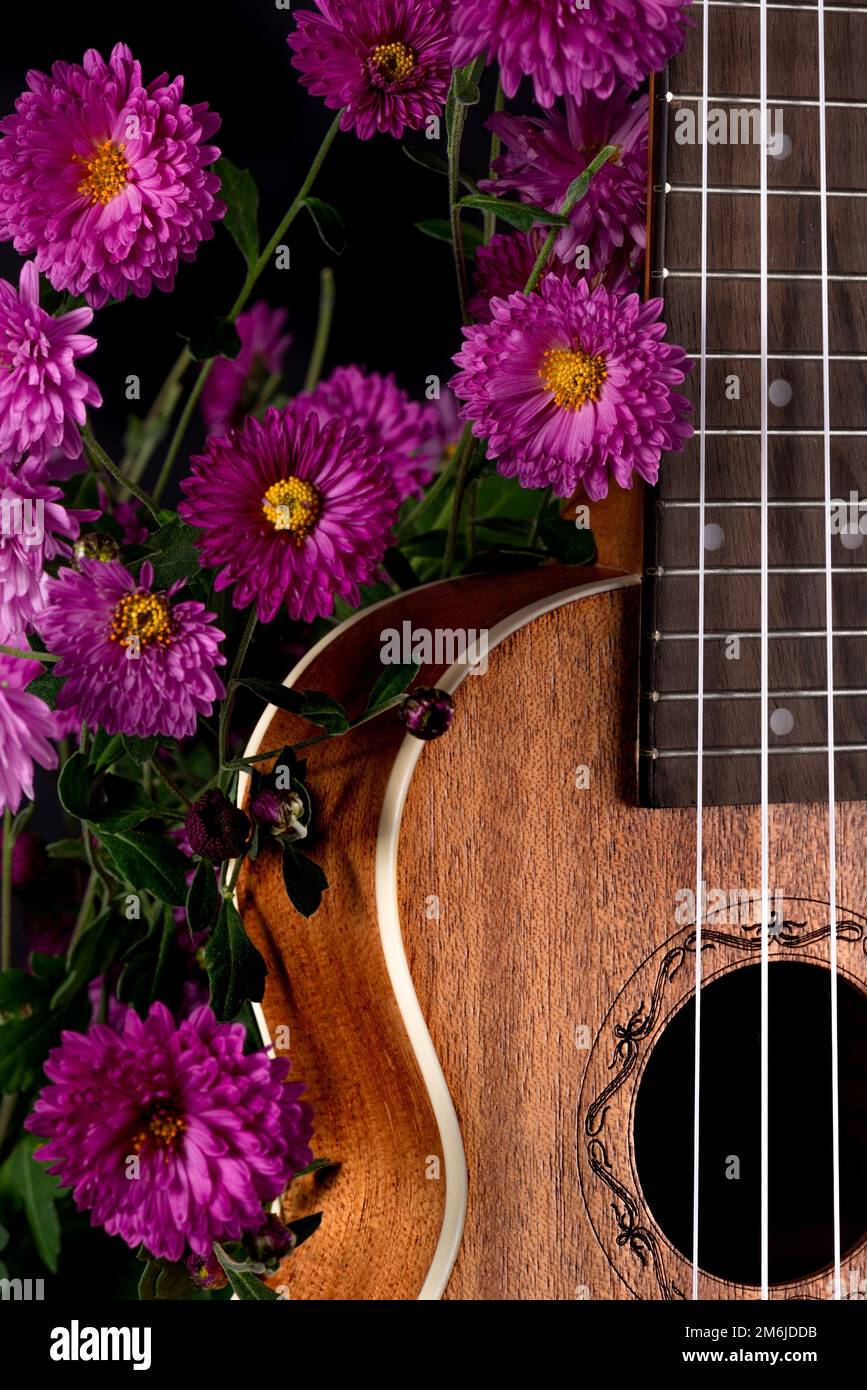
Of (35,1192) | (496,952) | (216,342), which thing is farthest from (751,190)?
(35,1192)

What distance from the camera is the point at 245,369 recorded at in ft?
2.52

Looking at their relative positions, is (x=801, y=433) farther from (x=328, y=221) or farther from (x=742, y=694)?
(x=328, y=221)

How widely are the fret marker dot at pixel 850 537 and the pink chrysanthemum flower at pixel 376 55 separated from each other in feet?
0.80

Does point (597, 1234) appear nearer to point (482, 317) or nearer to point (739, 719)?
point (739, 719)

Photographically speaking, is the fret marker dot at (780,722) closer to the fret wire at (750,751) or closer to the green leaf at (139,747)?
the fret wire at (750,751)

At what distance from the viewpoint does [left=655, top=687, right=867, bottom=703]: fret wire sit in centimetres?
55

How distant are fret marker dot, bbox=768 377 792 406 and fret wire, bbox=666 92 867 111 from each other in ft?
0.37

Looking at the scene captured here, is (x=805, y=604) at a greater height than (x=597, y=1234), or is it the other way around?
(x=805, y=604)

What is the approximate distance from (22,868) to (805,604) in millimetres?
396

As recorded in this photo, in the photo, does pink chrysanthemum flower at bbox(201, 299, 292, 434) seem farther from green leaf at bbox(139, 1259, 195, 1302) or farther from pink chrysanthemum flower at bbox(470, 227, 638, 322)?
green leaf at bbox(139, 1259, 195, 1302)

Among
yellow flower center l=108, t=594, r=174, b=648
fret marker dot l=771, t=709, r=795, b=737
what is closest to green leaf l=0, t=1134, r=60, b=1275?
yellow flower center l=108, t=594, r=174, b=648
